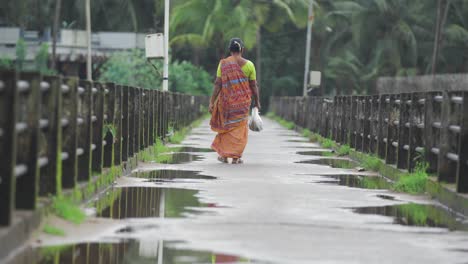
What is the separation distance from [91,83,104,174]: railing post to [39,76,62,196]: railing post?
2.79 meters

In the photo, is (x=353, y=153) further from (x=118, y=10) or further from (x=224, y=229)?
(x=118, y=10)

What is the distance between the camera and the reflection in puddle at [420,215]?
10102 mm

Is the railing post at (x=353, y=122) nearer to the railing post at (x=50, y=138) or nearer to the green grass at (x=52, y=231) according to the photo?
the railing post at (x=50, y=138)

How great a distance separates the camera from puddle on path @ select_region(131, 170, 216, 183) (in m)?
14.3

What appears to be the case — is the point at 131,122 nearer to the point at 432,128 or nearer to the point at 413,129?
the point at 413,129

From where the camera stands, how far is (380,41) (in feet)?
218

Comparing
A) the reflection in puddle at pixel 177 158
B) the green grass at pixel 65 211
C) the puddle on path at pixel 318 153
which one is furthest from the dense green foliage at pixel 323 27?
the green grass at pixel 65 211

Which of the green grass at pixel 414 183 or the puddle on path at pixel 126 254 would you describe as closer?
the puddle on path at pixel 126 254

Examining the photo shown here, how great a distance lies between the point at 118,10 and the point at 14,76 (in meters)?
63.1

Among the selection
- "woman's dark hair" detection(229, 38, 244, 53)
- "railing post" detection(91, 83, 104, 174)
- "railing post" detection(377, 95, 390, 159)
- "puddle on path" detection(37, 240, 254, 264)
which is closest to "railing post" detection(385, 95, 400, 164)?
"railing post" detection(377, 95, 390, 159)

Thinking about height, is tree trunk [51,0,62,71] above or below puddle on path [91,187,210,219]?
above

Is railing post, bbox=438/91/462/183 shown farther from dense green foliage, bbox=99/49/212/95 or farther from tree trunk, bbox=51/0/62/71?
tree trunk, bbox=51/0/62/71

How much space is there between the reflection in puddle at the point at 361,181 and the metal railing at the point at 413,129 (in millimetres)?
405

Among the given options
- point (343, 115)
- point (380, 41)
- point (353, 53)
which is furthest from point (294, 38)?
point (343, 115)
